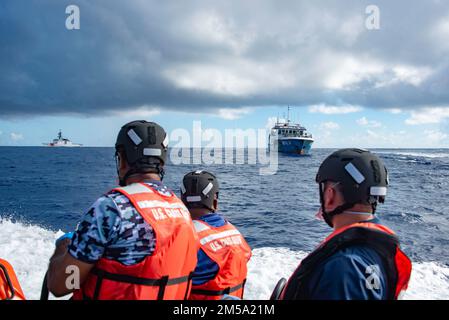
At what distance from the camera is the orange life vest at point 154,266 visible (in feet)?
7.90

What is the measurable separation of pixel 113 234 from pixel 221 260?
77.5 inches

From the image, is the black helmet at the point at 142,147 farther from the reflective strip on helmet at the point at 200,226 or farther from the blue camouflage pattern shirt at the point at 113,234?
the reflective strip on helmet at the point at 200,226

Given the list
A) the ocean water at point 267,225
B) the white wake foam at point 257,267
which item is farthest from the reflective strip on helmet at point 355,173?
the ocean water at point 267,225

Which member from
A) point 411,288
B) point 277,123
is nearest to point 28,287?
point 411,288

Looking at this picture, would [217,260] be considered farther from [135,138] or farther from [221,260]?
[135,138]

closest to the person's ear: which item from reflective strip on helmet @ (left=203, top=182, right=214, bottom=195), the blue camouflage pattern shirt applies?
the blue camouflage pattern shirt

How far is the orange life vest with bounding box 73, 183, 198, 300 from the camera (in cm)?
241

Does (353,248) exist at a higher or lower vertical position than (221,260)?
higher

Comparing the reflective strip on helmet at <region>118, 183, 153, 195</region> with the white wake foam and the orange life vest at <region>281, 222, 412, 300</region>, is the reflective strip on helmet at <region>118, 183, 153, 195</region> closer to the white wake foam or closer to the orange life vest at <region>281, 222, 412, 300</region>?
the orange life vest at <region>281, 222, 412, 300</region>

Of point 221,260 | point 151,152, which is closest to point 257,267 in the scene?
point 221,260

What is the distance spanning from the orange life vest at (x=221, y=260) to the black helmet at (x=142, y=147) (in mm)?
1367

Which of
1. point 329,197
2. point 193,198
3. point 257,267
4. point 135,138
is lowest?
point 257,267

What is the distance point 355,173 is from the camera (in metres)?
2.50
